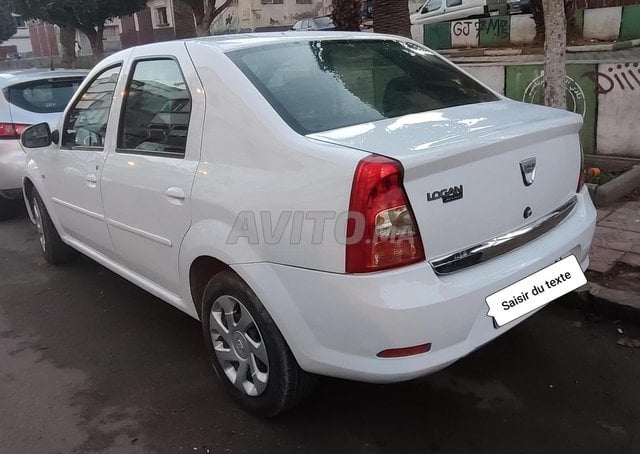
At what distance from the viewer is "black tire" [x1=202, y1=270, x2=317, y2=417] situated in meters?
2.55

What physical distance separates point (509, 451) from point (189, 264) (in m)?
1.65

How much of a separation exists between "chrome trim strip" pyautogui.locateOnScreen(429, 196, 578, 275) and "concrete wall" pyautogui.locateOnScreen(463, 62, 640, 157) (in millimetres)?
4043

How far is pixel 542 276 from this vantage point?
103 inches

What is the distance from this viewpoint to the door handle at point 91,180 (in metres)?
3.67

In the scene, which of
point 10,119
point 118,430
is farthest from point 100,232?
point 10,119

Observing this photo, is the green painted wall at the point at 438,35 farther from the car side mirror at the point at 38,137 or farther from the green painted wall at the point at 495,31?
the car side mirror at the point at 38,137

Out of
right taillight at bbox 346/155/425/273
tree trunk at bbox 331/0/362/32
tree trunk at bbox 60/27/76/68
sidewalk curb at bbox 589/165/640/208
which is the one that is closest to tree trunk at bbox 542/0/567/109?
sidewalk curb at bbox 589/165/640/208

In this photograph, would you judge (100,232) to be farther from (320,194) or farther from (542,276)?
(542,276)

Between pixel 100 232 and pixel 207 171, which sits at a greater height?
pixel 207 171

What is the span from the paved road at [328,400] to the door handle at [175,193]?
1018mm

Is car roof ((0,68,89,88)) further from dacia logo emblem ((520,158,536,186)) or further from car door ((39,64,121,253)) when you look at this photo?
dacia logo emblem ((520,158,536,186))

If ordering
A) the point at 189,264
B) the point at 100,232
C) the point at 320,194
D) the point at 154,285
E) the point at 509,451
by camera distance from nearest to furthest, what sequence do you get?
1. the point at 320,194
2. the point at 509,451
3. the point at 189,264
4. the point at 154,285
5. the point at 100,232

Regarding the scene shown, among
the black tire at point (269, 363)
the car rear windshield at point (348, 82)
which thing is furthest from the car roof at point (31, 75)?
the black tire at point (269, 363)

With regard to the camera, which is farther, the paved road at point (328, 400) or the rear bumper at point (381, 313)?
the paved road at point (328, 400)
